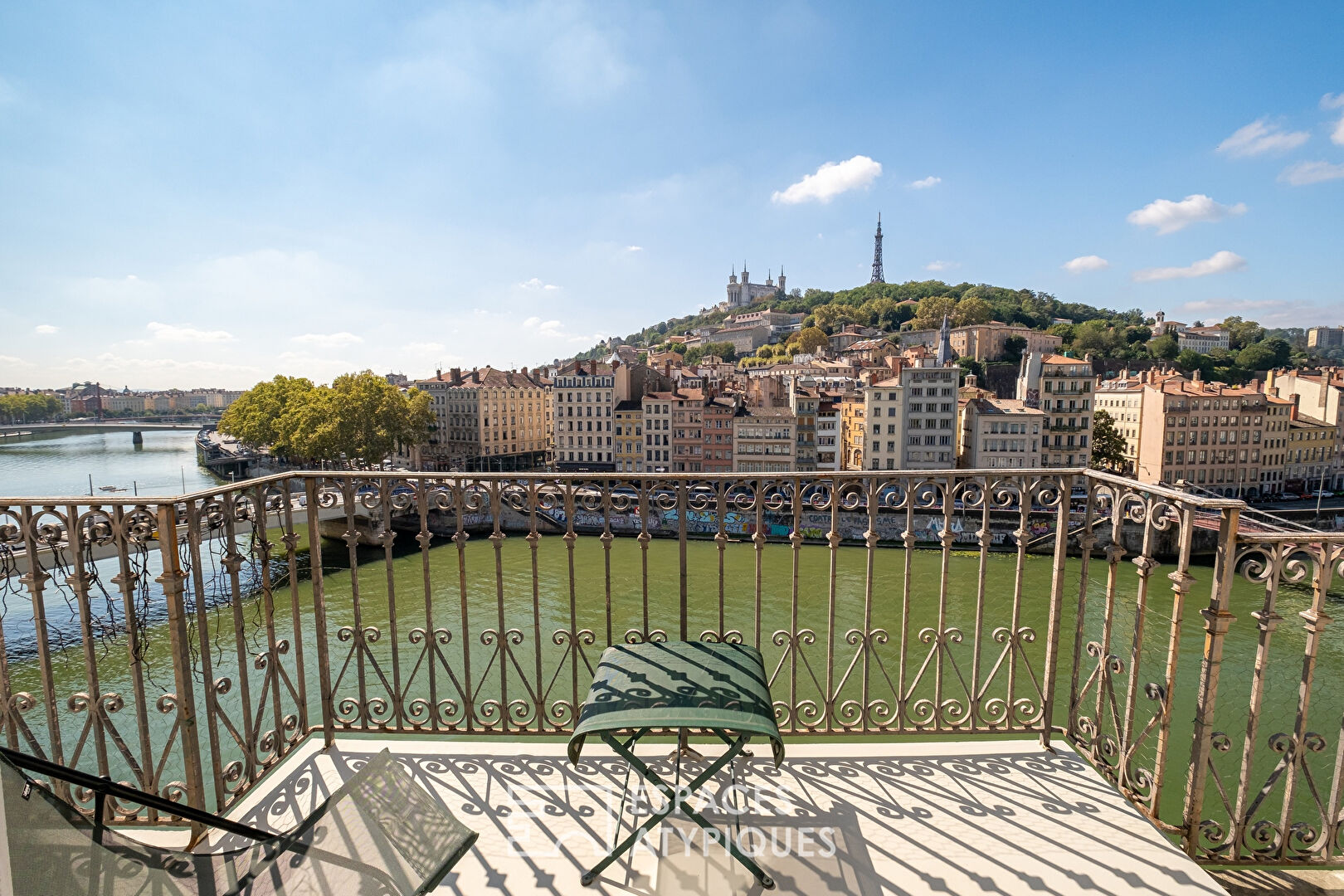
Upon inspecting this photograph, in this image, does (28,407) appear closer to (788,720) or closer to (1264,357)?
(788,720)

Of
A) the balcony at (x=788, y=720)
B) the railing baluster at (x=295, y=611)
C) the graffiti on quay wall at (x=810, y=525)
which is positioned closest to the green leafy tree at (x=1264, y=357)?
the graffiti on quay wall at (x=810, y=525)

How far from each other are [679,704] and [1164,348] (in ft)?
317

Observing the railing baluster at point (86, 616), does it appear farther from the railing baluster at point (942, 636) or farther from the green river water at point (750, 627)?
the green river water at point (750, 627)

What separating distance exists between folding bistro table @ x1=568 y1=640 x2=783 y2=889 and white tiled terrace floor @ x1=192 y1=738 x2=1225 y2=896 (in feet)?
0.48

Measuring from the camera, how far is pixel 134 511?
2287mm

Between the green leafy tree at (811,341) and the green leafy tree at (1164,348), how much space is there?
126 feet

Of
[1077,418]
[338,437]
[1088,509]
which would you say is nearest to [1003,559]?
[1077,418]

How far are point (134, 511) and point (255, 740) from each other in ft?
3.44

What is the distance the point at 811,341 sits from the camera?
89.7m

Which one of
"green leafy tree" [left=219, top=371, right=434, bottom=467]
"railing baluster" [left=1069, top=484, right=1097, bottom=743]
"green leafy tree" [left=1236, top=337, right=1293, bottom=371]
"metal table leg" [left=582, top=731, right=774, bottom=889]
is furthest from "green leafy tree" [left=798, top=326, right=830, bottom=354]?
"metal table leg" [left=582, top=731, right=774, bottom=889]

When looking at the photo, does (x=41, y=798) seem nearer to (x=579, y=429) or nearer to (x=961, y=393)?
(x=579, y=429)

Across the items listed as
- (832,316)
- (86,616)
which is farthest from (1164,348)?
(86,616)

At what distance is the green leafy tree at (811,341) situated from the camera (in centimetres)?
8900

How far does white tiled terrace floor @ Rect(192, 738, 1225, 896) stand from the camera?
2.09 meters
